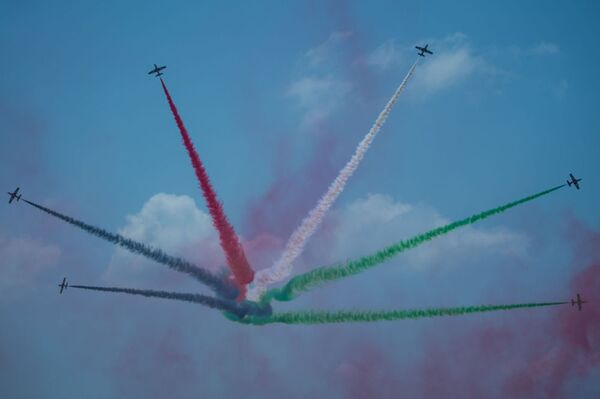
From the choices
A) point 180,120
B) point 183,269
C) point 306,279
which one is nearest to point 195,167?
point 180,120

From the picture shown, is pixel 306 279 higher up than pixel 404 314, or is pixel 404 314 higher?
pixel 306 279

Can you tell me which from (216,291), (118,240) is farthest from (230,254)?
(118,240)

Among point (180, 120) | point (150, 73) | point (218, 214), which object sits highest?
point (150, 73)

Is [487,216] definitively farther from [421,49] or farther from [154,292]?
[154,292]

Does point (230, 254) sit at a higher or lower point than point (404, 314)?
higher

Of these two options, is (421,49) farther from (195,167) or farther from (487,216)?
(195,167)

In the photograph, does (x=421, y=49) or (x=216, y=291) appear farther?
(x=421, y=49)

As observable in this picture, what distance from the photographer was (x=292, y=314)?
87.6 m

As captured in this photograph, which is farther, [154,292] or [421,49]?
[421,49]

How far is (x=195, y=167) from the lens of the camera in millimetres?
82438

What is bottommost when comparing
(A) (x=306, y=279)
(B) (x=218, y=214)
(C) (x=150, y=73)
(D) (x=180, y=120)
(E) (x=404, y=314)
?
(E) (x=404, y=314)

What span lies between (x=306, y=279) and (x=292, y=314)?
13.9 feet

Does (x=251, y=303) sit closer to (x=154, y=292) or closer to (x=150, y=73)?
(x=154, y=292)

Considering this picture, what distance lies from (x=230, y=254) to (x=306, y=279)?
310 inches
